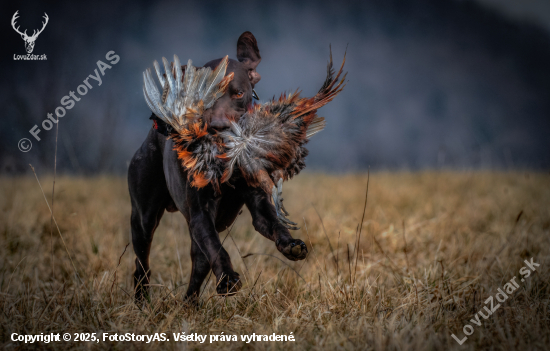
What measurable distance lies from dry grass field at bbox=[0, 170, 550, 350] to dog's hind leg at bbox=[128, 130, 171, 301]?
0.86 feet

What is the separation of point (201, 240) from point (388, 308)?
3.55ft

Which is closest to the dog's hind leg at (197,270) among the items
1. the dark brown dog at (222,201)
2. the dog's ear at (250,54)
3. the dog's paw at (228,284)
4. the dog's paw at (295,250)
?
the dark brown dog at (222,201)

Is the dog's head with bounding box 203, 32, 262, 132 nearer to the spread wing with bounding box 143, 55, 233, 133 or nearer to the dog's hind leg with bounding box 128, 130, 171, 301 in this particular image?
the spread wing with bounding box 143, 55, 233, 133

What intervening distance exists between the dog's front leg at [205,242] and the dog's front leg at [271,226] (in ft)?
0.69

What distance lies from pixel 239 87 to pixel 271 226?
2.46 ft

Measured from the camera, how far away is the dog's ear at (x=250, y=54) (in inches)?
91.0

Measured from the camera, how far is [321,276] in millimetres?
2924

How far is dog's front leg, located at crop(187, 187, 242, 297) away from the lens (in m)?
1.92

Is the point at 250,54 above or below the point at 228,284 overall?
above

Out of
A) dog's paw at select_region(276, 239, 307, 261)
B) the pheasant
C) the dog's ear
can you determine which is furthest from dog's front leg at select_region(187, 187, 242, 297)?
the dog's ear

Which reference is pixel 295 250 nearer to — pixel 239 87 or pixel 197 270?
pixel 197 270

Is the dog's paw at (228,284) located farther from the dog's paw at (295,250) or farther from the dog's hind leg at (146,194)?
the dog's hind leg at (146,194)

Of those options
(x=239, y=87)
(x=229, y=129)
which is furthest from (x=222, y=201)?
(x=239, y=87)

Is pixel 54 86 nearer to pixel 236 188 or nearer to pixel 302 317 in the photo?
pixel 236 188
